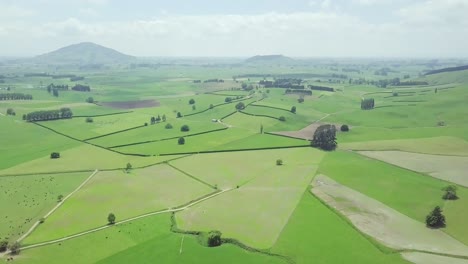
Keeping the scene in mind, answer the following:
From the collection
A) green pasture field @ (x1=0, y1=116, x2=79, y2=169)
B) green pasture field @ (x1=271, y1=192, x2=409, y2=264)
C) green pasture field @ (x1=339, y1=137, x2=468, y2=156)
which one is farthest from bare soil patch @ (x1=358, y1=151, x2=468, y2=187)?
green pasture field @ (x1=0, y1=116, x2=79, y2=169)

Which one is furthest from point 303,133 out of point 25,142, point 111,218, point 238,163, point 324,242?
point 25,142

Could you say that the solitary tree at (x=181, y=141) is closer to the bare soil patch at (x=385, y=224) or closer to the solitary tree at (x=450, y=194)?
the bare soil patch at (x=385, y=224)

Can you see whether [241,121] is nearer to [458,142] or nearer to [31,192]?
[458,142]

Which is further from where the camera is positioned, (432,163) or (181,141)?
(181,141)

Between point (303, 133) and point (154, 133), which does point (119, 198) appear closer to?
point (154, 133)

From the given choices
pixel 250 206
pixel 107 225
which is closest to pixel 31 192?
pixel 107 225

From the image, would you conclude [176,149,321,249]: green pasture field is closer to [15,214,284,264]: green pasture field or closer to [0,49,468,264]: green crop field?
[0,49,468,264]: green crop field

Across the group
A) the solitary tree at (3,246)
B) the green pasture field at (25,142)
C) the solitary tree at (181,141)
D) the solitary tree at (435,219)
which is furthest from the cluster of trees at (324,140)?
the solitary tree at (3,246)
